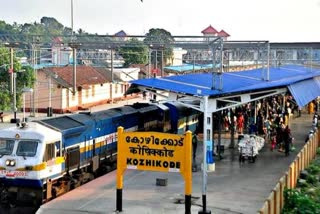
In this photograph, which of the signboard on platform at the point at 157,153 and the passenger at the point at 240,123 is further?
the passenger at the point at 240,123

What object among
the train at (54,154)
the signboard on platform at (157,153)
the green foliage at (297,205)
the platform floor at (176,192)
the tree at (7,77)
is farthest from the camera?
the tree at (7,77)

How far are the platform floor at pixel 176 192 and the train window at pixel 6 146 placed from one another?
84.8 inches

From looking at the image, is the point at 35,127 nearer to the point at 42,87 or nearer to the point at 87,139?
the point at 87,139

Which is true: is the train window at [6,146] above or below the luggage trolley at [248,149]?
above

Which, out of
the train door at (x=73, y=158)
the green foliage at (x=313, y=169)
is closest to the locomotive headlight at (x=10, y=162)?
the train door at (x=73, y=158)

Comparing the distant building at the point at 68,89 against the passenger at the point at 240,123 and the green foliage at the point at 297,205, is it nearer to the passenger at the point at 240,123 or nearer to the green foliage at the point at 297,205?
the passenger at the point at 240,123

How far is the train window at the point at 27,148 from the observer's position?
666 inches

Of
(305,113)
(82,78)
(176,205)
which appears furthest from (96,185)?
(82,78)

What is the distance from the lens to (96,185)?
19031 millimetres

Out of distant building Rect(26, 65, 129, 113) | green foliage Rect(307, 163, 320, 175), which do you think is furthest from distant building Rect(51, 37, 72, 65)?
green foliage Rect(307, 163, 320, 175)

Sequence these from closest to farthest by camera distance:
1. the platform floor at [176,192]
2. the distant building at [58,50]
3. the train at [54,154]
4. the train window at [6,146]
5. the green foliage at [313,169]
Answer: the platform floor at [176,192]
the train at [54,154]
the train window at [6,146]
the green foliage at [313,169]
the distant building at [58,50]

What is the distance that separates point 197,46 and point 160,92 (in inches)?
526

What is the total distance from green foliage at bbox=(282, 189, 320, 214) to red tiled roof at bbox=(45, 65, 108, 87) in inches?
1392

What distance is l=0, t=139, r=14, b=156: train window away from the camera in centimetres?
1708
